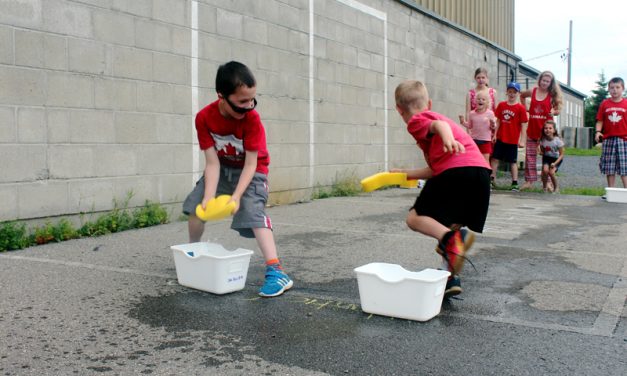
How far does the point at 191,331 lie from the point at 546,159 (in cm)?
891

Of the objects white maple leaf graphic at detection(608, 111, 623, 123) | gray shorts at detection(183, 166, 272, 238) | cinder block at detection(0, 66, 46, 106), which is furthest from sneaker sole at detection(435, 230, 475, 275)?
white maple leaf graphic at detection(608, 111, 623, 123)

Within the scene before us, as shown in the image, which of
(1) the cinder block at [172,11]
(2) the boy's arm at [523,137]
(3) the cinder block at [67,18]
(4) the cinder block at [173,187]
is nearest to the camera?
(3) the cinder block at [67,18]

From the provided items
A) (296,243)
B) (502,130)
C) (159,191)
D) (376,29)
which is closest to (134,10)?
(159,191)

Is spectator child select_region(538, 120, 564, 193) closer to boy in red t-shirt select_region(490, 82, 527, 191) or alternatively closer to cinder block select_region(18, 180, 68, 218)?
boy in red t-shirt select_region(490, 82, 527, 191)

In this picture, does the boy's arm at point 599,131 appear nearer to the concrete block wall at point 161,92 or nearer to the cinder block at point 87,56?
the concrete block wall at point 161,92

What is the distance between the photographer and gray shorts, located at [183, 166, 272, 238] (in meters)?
4.18

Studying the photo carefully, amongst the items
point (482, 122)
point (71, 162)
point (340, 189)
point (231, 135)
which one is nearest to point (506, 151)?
point (482, 122)

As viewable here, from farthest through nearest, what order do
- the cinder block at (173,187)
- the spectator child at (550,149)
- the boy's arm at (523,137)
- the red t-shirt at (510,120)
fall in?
1. the red t-shirt at (510,120)
2. the boy's arm at (523,137)
3. the spectator child at (550,149)
4. the cinder block at (173,187)

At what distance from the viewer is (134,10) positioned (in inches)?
262

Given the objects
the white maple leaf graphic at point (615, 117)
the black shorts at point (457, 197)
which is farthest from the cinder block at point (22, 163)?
the white maple leaf graphic at point (615, 117)

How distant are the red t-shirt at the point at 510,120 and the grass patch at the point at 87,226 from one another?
6898 millimetres

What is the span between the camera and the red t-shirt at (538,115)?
426 inches

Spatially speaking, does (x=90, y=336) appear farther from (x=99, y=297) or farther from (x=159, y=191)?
(x=159, y=191)

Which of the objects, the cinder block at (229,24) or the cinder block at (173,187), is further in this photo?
the cinder block at (229,24)
